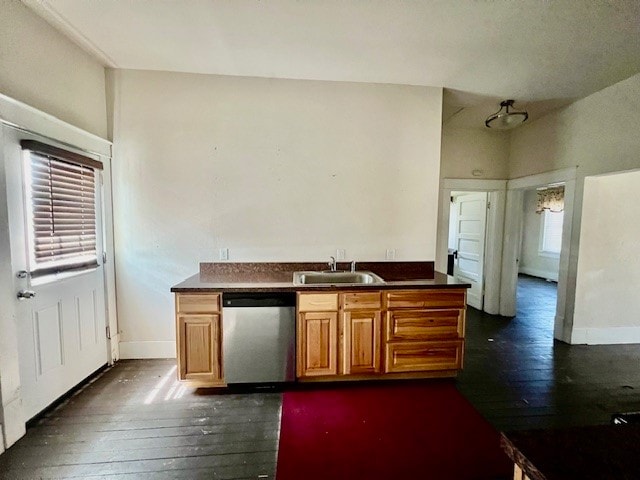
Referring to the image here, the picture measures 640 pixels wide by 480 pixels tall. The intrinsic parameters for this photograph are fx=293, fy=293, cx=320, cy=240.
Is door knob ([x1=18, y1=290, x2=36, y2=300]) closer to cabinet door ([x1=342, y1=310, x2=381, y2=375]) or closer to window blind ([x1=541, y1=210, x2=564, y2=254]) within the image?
cabinet door ([x1=342, y1=310, x2=381, y2=375])

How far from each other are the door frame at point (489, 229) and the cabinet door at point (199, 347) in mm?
2862

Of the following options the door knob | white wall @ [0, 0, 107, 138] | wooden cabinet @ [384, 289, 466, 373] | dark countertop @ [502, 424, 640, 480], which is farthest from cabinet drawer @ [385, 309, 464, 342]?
white wall @ [0, 0, 107, 138]

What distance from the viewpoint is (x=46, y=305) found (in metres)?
2.11

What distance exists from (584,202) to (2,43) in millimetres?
5227

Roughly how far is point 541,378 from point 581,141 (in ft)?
8.65

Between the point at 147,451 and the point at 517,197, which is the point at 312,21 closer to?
the point at 147,451

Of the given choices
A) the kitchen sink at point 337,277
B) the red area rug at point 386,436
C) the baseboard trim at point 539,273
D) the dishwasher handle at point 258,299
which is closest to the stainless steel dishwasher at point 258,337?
the dishwasher handle at point 258,299

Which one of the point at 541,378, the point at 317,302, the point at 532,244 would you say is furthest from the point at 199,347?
the point at 532,244

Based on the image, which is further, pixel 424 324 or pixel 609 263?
pixel 609 263

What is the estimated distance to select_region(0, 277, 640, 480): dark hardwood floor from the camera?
172 cm

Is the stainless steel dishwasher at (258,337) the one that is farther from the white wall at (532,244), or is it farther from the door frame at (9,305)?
the white wall at (532,244)

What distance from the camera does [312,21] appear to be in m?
2.06

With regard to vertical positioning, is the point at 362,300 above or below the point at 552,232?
below

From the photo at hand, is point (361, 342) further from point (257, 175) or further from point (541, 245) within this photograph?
point (541, 245)
